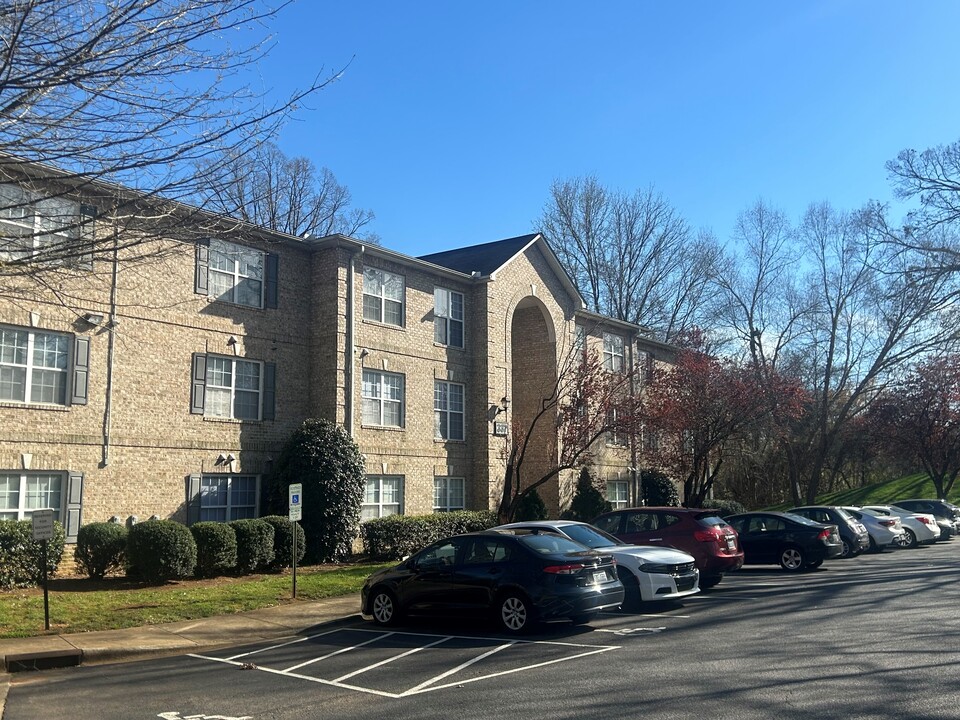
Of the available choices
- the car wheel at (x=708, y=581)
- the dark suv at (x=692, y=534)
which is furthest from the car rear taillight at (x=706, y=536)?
the car wheel at (x=708, y=581)

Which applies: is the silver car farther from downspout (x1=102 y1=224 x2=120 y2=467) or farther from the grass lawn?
downspout (x1=102 y1=224 x2=120 y2=467)

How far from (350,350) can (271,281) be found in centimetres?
269

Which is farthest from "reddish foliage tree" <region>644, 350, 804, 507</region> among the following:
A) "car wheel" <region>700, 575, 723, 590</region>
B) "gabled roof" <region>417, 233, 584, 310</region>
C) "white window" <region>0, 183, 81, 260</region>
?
"white window" <region>0, 183, 81, 260</region>

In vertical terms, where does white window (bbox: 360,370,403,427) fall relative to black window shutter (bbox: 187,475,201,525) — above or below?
above

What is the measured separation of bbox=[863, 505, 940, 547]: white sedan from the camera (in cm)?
2717

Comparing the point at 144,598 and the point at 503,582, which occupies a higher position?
the point at 503,582

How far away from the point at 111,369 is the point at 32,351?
5.27 ft

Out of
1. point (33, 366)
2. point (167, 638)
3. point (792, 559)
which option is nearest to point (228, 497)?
point (33, 366)

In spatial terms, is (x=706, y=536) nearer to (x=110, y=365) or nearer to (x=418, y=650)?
(x=418, y=650)

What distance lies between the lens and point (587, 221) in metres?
50.0

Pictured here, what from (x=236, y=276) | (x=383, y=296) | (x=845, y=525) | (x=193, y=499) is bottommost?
(x=845, y=525)

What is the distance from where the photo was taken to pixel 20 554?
15.4m

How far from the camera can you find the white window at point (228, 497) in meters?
20.5

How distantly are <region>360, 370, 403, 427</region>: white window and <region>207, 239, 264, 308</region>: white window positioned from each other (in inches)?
149
